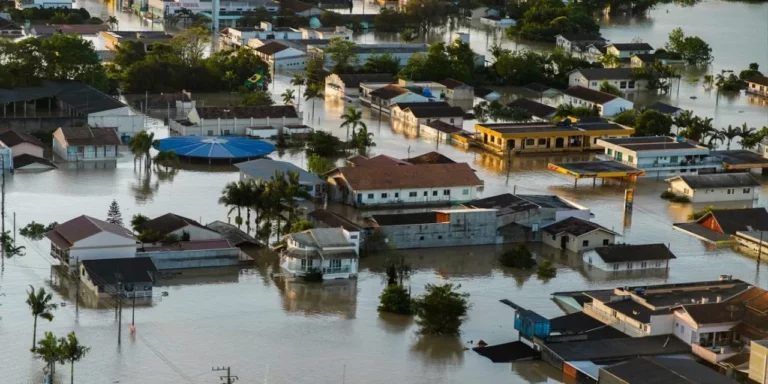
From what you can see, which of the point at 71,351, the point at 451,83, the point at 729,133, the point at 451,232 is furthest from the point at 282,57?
the point at 71,351

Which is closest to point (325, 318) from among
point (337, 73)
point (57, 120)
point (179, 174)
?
point (179, 174)

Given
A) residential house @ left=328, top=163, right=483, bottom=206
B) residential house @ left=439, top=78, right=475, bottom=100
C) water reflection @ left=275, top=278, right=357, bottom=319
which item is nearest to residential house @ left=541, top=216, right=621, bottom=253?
residential house @ left=328, top=163, right=483, bottom=206

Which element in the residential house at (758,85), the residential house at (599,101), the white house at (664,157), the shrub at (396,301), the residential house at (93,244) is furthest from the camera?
the residential house at (758,85)

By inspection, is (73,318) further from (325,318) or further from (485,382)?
(485,382)

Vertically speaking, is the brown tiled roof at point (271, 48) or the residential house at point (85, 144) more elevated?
the brown tiled roof at point (271, 48)

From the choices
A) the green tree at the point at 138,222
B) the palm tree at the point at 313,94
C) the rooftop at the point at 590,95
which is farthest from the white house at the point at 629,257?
the rooftop at the point at 590,95

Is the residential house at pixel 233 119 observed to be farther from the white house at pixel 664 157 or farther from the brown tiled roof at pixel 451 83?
the white house at pixel 664 157

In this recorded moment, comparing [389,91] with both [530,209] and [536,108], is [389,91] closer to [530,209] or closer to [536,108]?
[536,108]
